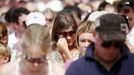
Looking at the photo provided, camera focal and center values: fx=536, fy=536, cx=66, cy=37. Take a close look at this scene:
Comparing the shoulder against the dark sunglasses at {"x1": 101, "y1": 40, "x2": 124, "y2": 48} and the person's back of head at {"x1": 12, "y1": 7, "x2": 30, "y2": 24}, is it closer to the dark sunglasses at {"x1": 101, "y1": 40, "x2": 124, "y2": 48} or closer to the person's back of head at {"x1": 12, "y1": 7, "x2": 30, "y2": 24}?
the dark sunglasses at {"x1": 101, "y1": 40, "x2": 124, "y2": 48}

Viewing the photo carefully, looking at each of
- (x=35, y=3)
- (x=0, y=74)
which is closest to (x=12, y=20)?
(x=35, y=3)

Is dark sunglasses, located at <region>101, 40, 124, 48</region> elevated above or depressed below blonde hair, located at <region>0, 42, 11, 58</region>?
above

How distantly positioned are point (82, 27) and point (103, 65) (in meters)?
1.37

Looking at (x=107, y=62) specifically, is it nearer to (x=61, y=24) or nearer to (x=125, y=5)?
(x=61, y=24)

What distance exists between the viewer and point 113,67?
3398mm

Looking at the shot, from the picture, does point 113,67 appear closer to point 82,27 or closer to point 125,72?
point 125,72

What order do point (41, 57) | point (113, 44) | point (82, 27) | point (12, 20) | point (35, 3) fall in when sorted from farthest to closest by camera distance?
point (35, 3) → point (12, 20) → point (82, 27) → point (41, 57) → point (113, 44)

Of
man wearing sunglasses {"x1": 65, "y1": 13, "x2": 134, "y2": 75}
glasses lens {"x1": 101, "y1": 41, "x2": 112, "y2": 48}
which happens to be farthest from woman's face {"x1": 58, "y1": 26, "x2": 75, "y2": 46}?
glasses lens {"x1": 101, "y1": 41, "x2": 112, "y2": 48}

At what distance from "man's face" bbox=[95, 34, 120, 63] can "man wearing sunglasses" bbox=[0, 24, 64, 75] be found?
50cm

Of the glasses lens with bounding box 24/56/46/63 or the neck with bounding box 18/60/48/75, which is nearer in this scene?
the glasses lens with bounding box 24/56/46/63

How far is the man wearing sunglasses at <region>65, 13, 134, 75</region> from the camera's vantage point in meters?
3.30

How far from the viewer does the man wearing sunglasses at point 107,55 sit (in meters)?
3.30

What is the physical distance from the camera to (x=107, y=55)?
3297 millimetres

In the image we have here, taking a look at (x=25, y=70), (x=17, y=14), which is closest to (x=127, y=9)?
(x=25, y=70)
